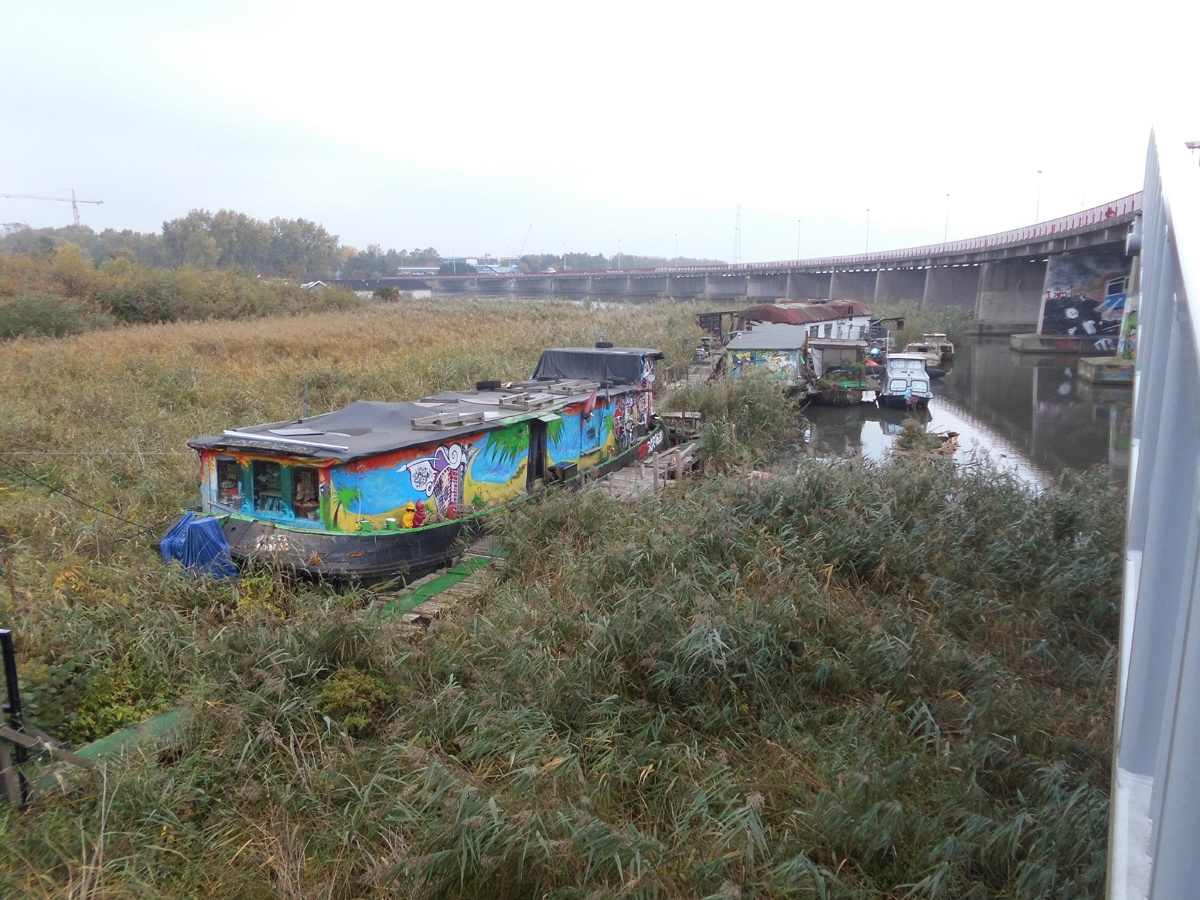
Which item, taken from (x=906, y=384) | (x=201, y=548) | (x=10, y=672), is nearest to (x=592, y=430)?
(x=201, y=548)

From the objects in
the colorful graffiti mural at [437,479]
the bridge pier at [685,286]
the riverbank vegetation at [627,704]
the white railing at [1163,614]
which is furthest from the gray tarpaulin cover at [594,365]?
the bridge pier at [685,286]

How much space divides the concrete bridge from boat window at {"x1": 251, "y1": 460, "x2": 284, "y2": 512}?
31881mm

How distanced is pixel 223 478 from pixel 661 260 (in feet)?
606

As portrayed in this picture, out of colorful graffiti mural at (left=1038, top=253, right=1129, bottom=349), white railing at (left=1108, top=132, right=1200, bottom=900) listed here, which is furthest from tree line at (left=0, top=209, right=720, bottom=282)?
white railing at (left=1108, top=132, right=1200, bottom=900)

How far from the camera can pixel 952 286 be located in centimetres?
6669

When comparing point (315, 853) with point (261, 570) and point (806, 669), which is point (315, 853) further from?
point (261, 570)

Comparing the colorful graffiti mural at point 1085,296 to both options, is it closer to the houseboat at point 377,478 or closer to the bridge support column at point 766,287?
the bridge support column at point 766,287

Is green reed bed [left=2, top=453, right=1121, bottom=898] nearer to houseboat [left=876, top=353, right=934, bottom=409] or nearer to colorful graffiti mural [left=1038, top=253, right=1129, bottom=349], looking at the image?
houseboat [left=876, top=353, right=934, bottom=409]

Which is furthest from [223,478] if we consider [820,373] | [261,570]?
[820,373]

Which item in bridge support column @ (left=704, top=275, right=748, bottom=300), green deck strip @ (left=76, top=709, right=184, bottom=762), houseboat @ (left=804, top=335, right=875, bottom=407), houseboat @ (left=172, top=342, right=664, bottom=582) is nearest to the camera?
green deck strip @ (left=76, top=709, right=184, bottom=762)

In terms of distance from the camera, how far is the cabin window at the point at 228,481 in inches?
394

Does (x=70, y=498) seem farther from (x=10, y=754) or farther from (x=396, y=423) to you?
(x=10, y=754)

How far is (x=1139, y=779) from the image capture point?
2822 mm

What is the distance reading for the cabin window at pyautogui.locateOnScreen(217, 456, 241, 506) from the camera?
32.8 feet
